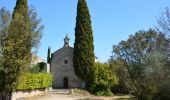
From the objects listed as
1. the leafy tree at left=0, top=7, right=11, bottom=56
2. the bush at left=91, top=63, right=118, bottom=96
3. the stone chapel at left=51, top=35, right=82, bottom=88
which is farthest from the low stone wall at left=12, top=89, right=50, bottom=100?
the stone chapel at left=51, top=35, right=82, bottom=88

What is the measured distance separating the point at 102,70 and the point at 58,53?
1340cm

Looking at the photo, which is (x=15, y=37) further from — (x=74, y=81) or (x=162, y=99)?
(x=74, y=81)

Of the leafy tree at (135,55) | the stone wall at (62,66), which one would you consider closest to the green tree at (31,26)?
the leafy tree at (135,55)

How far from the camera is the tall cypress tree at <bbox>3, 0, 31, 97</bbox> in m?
25.3

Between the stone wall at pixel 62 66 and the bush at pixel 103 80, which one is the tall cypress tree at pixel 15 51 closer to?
the bush at pixel 103 80

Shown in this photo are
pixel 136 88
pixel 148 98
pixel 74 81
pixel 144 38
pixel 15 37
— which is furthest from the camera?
pixel 74 81

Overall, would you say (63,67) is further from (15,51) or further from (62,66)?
(15,51)

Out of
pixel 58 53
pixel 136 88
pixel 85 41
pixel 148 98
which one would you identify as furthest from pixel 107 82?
pixel 148 98

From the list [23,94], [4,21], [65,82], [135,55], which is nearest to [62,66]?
[65,82]

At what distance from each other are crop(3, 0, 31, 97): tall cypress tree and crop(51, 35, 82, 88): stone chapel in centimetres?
3305

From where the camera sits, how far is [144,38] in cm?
5069

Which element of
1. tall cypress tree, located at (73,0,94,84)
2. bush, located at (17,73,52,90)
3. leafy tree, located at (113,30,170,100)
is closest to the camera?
bush, located at (17,73,52,90)

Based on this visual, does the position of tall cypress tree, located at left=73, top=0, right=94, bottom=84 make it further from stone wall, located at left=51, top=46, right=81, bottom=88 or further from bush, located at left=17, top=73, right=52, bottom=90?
stone wall, located at left=51, top=46, right=81, bottom=88

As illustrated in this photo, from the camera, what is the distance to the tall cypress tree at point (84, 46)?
53125 millimetres
